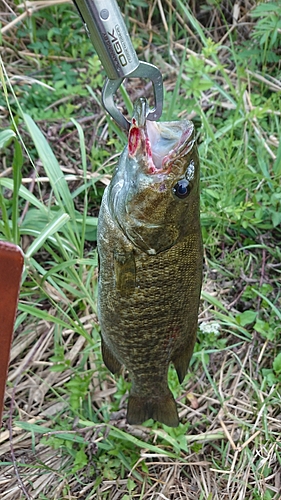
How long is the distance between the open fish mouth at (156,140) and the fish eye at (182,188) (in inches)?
1.9

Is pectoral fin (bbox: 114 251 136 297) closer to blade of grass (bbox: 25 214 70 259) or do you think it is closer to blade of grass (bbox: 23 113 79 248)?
blade of grass (bbox: 25 214 70 259)

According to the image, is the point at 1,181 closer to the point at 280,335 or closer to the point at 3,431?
the point at 3,431

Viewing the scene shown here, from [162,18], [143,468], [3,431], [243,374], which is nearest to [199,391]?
[243,374]

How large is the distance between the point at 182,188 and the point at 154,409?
899 mm

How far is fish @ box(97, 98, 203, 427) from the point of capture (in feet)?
4.28

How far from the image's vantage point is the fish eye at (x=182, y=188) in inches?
Answer: 52.2

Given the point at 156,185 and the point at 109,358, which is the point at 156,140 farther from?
the point at 109,358

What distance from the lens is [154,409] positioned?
1.85 meters

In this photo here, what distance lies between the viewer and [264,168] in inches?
110

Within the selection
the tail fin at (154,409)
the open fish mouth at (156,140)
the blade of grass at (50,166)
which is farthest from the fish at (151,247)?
the blade of grass at (50,166)

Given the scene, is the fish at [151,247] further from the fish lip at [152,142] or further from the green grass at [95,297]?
the green grass at [95,297]

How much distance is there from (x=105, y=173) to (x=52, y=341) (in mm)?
→ 993

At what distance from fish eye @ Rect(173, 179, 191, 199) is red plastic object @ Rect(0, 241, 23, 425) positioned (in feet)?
1.79

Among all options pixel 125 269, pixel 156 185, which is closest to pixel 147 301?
pixel 125 269
